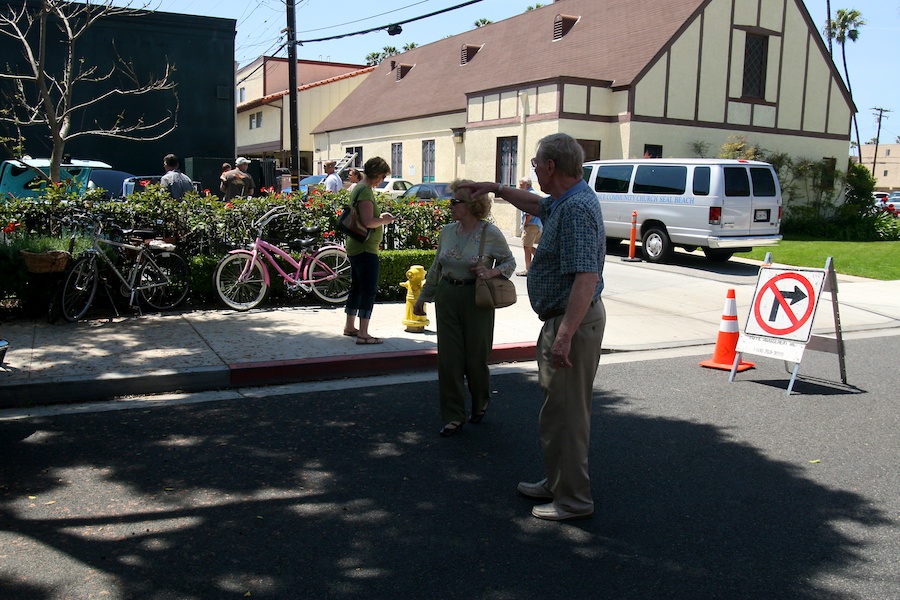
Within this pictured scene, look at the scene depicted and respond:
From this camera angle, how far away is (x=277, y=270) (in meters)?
9.73

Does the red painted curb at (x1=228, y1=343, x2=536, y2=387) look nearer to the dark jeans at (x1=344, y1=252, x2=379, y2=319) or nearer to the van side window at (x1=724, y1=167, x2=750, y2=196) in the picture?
the dark jeans at (x1=344, y1=252, x2=379, y2=319)

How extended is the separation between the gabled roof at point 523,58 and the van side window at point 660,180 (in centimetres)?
670

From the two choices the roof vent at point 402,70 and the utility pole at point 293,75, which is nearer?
the utility pole at point 293,75

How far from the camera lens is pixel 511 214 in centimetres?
Answer: 2250

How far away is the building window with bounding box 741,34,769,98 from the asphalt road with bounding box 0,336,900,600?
21091mm

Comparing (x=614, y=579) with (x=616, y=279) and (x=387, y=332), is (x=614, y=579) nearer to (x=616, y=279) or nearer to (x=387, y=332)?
(x=387, y=332)

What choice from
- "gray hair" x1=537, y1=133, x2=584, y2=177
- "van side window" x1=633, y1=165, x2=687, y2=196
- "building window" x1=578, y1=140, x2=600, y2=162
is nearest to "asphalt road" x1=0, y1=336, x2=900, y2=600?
"gray hair" x1=537, y1=133, x2=584, y2=177

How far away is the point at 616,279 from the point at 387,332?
6.29 meters

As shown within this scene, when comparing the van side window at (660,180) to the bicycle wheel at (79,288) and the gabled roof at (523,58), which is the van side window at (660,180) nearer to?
the gabled roof at (523,58)

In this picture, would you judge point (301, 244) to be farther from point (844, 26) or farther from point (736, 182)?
point (844, 26)

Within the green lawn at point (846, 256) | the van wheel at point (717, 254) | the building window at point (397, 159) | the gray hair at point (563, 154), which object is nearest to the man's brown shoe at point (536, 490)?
the gray hair at point (563, 154)

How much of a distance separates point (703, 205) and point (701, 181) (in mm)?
490

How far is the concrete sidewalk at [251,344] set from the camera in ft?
21.1

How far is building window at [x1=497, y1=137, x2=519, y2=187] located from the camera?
941 inches
